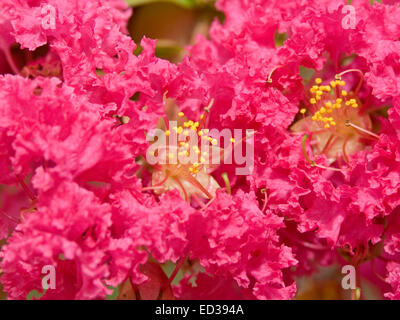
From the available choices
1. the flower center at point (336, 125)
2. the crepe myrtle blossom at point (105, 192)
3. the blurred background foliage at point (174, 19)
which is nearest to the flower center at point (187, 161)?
the crepe myrtle blossom at point (105, 192)

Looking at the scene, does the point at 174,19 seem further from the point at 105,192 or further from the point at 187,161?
the point at 105,192

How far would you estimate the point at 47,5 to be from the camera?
3.90 feet

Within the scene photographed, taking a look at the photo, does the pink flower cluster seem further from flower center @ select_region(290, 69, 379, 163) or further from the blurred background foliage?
the blurred background foliage

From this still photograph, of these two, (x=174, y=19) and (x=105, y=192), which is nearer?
(x=105, y=192)

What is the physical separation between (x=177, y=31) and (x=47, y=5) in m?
0.68

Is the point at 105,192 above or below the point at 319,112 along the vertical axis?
below

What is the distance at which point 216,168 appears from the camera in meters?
1.29

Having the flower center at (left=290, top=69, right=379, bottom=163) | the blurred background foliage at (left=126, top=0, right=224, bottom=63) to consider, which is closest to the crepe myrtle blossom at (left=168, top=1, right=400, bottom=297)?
the flower center at (left=290, top=69, right=379, bottom=163)

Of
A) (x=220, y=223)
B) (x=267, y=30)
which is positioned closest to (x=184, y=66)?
(x=267, y=30)

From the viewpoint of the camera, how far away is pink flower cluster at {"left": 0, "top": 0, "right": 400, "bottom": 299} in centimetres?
104

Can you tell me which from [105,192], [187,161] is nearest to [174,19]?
[187,161]

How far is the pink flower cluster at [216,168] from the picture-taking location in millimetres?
1044

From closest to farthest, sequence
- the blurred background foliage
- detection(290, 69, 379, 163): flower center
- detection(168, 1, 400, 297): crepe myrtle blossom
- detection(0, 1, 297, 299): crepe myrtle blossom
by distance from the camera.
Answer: detection(0, 1, 297, 299): crepe myrtle blossom
detection(168, 1, 400, 297): crepe myrtle blossom
detection(290, 69, 379, 163): flower center
the blurred background foliage

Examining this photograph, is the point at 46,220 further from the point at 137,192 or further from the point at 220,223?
the point at 220,223
